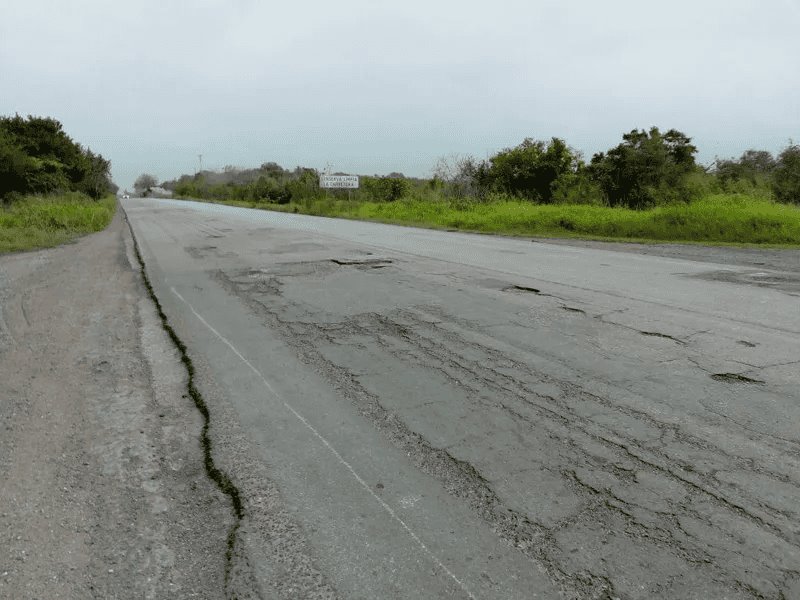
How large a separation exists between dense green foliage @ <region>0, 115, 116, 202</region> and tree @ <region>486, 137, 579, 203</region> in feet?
86.7

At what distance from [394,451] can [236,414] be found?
3.98 feet

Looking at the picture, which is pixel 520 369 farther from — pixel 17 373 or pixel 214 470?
pixel 17 373

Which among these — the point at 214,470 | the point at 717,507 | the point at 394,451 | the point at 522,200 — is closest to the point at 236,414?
the point at 214,470

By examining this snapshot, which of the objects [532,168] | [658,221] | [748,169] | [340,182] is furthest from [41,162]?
[748,169]

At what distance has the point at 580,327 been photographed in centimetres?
584

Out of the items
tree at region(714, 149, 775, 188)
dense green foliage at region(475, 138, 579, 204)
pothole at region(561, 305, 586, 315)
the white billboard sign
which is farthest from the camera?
the white billboard sign

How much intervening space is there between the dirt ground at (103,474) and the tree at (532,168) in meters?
26.9

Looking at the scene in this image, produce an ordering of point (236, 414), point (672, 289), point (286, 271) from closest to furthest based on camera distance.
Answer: point (236, 414), point (672, 289), point (286, 271)

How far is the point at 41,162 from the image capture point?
36.7 meters

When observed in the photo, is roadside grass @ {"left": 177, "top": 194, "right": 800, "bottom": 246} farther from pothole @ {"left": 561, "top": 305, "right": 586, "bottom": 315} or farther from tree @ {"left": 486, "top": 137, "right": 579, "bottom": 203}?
pothole @ {"left": 561, "top": 305, "right": 586, "bottom": 315}

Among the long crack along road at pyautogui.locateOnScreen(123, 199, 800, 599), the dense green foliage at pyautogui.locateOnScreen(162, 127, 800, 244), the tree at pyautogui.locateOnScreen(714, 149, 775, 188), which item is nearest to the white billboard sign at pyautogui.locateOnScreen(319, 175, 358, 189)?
the dense green foliage at pyautogui.locateOnScreen(162, 127, 800, 244)

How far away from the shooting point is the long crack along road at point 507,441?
2275mm

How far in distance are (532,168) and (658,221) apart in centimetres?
1351

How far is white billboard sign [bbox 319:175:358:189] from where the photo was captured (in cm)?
4422
